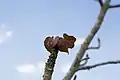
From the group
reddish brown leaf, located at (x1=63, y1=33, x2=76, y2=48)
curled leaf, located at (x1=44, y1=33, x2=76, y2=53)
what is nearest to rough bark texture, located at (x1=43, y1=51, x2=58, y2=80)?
curled leaf, located at (x1=44, y1=33, x2=76, y2=53)

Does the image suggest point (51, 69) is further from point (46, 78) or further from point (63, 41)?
point (63, 41)

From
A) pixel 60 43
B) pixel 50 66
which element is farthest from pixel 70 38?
pixel 50 66

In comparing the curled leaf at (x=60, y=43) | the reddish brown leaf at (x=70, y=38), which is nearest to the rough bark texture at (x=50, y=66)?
the curled leaf at (x=60, y=43)

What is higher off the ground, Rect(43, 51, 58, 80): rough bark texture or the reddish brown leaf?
the reddish brown leaf

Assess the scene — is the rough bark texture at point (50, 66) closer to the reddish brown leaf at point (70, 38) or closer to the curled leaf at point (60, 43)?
the curled leaf at point (60, 43)

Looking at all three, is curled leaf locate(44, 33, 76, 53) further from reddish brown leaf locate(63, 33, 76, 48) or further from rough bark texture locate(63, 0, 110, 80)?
rough bark texture locate(63, 0, 110, 80)

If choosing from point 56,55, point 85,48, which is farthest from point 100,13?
point 56,55

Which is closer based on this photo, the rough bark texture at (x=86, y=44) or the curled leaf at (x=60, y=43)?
the rough bark texture at (x=86, y=44)

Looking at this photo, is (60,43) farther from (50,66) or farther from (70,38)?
(50,66)
